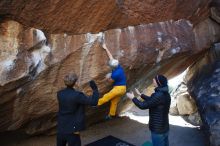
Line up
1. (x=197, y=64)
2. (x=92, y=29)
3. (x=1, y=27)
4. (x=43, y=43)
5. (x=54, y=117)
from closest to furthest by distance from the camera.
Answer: (x=1, y=27)
(x=43, y=43)
(x=92, y=29)
(x=54, y=117)
(x=197, y=64)

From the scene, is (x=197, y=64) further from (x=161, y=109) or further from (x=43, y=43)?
(x=43, y=43)

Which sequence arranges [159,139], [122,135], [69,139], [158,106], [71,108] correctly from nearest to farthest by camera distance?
[71,108]
[69,139]
[158,106]
[159,139]
[122,135]

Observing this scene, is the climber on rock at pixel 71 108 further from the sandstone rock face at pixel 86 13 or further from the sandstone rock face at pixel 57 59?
the sandstone rock face at pixel 86 13

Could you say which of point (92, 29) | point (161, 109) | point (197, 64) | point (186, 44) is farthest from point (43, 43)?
point (197, 64)

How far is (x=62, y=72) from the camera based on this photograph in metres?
5.72

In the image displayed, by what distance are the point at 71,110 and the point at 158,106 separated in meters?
1.25

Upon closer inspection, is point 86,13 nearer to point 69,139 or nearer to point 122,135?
point 69,139

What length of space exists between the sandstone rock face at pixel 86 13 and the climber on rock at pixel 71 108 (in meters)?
1.02

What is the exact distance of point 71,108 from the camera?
4.73 metres

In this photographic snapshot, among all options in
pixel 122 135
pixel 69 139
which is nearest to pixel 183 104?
pixel 122 135

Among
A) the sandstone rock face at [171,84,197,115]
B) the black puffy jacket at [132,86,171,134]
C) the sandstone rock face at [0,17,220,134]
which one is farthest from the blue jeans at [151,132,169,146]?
the sandstone rock face at [171,84,197,115]

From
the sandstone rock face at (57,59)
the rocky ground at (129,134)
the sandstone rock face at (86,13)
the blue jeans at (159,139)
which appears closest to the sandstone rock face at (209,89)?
the sandstone rock face at (57,59)

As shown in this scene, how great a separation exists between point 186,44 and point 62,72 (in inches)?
102

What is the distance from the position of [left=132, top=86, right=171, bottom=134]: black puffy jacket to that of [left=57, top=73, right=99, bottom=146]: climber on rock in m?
0.76
